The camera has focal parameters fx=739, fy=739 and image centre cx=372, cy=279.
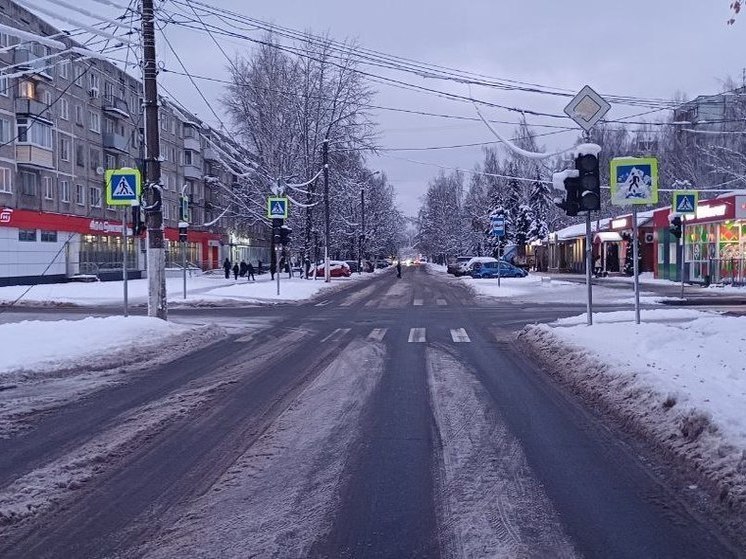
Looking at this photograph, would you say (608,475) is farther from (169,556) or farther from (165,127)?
(165,127)

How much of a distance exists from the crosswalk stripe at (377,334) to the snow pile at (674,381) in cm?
323

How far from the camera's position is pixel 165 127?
6644 cm

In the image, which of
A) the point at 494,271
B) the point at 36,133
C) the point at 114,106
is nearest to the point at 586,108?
the point at 36,133

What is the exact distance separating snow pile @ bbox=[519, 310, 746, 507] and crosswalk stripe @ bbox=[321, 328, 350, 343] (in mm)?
4174

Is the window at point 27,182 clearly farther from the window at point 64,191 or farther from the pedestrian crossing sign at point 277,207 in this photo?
the pedestrian crossing sign at point 277,207

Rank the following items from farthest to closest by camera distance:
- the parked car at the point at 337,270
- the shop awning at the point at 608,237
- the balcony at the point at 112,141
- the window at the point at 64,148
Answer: the shop awning at the point at 608,237 < the parked car at the point at 337,270 < the balcony at the point at 112,141 < the window at the point at 64,148

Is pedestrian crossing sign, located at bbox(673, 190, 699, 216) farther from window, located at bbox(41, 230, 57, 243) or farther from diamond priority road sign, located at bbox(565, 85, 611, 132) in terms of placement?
window, located at bbox(41, 230, 57, 243)

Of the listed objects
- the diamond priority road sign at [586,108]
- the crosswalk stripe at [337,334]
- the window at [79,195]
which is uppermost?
the window at [79,195]

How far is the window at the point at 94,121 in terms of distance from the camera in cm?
5097

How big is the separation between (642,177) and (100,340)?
10.1 metres

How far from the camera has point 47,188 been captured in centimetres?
4459

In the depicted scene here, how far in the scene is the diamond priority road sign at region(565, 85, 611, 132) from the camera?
13.6 m

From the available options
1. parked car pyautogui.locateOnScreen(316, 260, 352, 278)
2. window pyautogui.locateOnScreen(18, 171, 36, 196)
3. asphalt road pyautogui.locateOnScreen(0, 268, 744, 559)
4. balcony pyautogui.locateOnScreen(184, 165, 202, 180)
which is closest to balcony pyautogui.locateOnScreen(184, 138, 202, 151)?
balcony pyautogui.locateOnScreen(184, 165, 202, 180)

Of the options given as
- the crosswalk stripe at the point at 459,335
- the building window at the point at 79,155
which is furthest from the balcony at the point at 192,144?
the crosswalk stripe at the point at 459,335
